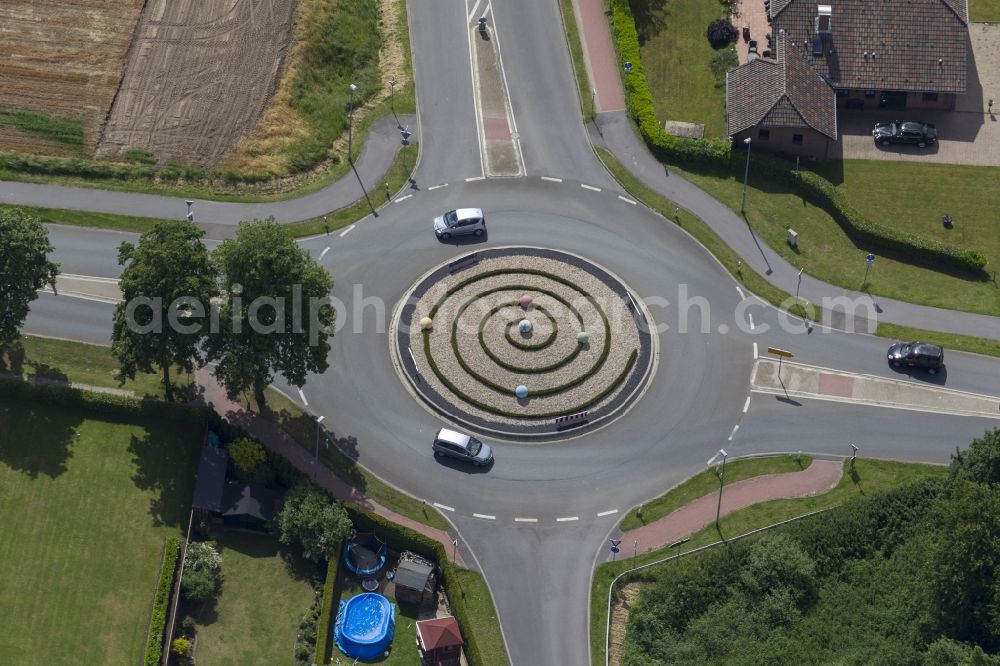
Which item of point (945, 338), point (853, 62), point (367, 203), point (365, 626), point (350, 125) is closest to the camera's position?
point (365, 626)

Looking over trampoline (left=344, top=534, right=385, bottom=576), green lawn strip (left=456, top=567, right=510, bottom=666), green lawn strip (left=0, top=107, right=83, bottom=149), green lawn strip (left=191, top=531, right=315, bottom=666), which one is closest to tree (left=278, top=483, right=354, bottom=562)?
trampoline (left=344, top=534, right=385, bottom=576)

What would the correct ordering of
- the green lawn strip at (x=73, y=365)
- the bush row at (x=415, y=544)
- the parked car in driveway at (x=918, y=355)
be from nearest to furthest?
the bush row at (x=415, y=544) < the green lawn strip at (x=73, y=365) < the parked car in driveway at (x=918, y=355)

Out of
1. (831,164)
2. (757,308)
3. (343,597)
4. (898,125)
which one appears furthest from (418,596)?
(898,125)

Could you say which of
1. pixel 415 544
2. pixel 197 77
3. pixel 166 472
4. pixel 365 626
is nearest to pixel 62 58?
pixel 197 77

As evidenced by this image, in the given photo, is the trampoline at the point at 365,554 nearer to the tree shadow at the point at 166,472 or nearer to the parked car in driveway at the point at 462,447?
the parked car in driveway at the point at 462,447

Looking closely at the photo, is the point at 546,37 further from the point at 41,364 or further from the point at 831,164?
the point at 41,364

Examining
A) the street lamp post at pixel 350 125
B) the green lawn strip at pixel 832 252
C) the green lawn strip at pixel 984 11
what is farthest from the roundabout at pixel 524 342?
the green lawn strip at pixel 984 11

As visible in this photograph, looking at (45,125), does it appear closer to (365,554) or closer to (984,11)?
(365,554)
